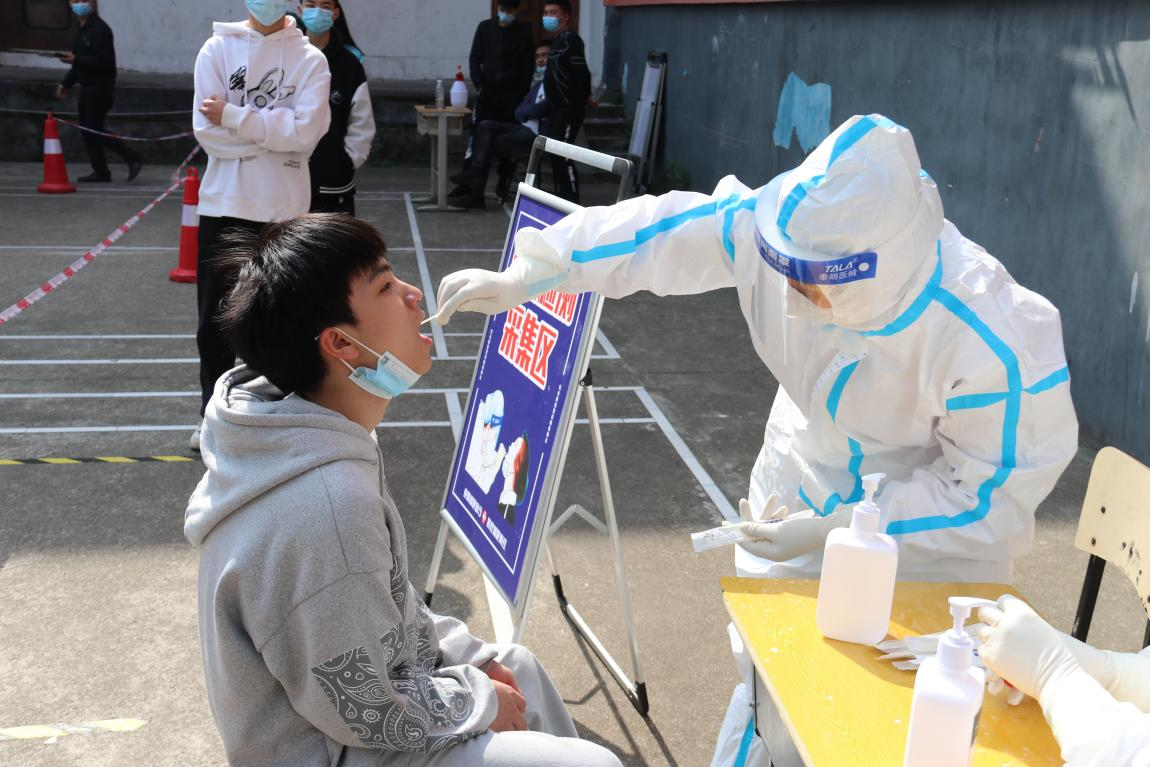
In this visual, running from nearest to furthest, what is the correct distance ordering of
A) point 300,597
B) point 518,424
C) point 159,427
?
point 300,597 → point 518,424 → point 159,427

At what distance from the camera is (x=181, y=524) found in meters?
4.02

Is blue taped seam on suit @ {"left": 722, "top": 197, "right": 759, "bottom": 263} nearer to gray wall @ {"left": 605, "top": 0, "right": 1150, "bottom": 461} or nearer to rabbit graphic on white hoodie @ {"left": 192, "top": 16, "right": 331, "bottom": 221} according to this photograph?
rabbit graphic on white hoodie @ {"left": 192, "top": 16, "right": 331, "bottom": 221}

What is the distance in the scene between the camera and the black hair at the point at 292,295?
187 centimetres

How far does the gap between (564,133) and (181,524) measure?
6.97m

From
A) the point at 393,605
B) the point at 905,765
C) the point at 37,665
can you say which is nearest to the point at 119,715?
the point at 37,665

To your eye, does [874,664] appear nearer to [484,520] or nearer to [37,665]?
[484,520]

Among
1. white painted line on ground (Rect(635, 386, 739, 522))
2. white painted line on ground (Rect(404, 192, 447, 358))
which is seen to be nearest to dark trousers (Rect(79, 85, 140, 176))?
white painted line on ground (Rect(404, 192, 447, 358))

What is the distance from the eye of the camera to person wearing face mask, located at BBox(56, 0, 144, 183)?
10.8 meters

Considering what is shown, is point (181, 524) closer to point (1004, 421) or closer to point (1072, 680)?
point (1004, 421)

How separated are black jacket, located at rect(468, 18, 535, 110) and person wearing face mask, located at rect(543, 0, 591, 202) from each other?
0.34 metres

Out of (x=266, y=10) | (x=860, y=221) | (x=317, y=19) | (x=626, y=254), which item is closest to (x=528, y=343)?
(x=626, y=254)

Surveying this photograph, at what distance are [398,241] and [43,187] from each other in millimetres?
4058

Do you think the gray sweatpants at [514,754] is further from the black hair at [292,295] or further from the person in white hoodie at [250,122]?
the person in white hoodie at [250,122]

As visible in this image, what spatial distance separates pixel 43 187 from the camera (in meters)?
10.5
